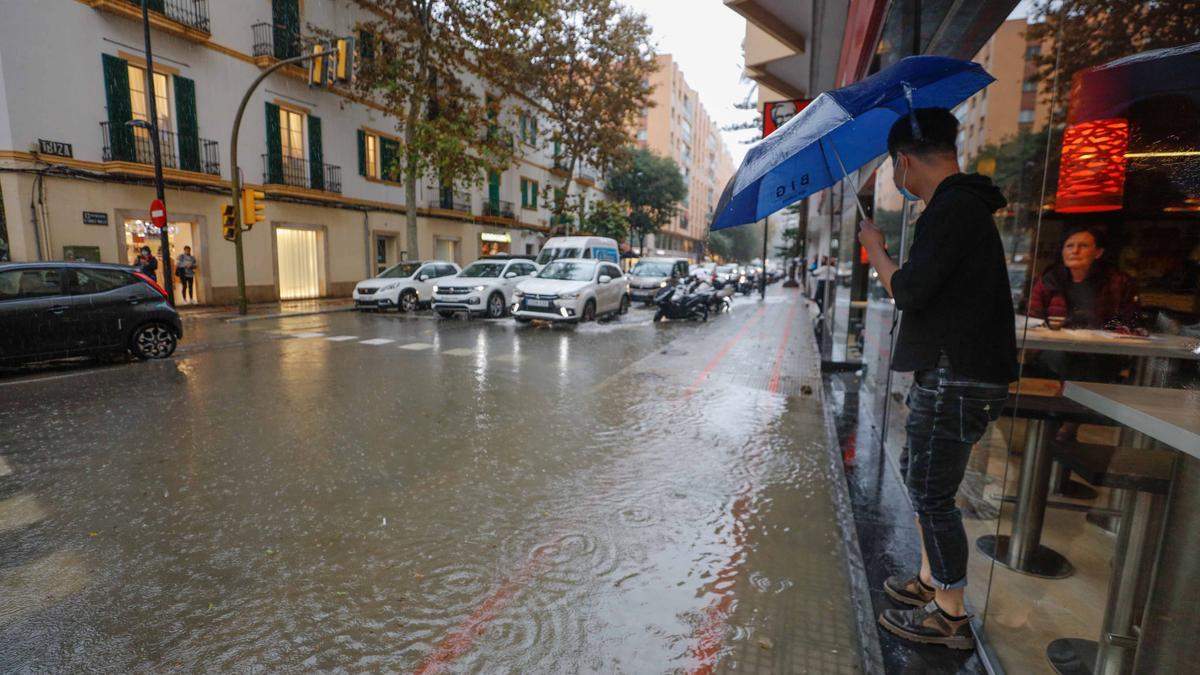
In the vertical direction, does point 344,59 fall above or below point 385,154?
below

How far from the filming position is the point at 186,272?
18.4 metres

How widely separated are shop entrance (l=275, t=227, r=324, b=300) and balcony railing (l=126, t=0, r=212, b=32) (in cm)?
658

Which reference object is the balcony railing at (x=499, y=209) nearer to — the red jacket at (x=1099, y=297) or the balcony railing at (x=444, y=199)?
the balcony railing at (x=444, y=199)

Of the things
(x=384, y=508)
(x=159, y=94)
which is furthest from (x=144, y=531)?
(x=159, y=94)

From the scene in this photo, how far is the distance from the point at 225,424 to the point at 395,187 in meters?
23.2

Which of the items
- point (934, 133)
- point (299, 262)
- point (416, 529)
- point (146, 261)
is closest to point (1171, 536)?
point (934, 133)

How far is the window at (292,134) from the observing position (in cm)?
2147

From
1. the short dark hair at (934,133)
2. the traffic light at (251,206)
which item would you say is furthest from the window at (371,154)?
the short dark hair at (934,133)

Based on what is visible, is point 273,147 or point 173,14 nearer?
point 173,14

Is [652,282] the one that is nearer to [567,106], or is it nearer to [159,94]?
[567,106]

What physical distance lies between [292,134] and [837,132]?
77.2ft

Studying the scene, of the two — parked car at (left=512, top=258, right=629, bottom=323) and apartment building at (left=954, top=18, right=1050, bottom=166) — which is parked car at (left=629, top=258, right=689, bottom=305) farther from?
apartment building at (left=954, top=18, right=1050, bottom=166)

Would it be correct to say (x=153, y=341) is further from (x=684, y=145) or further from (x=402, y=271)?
(x=684, y=145)

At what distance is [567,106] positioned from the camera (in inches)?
1199
